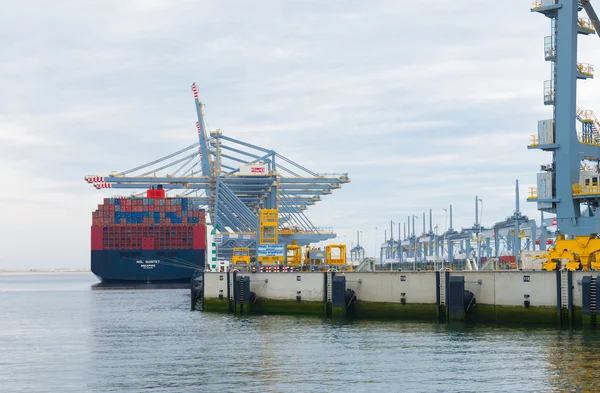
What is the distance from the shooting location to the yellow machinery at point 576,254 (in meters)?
53.3

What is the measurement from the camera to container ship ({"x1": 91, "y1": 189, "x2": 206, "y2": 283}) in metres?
145

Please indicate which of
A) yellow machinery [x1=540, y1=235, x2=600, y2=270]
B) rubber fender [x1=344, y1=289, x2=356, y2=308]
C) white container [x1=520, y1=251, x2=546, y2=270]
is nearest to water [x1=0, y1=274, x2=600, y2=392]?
rubber fender [x1=344, y1=289, x2=356, y2=308]

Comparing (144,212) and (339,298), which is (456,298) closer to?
(339,298)

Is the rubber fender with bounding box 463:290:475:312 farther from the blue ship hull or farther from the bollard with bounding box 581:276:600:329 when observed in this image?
the blue ship hull

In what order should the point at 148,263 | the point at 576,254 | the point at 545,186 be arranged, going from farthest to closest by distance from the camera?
the point at 148,263
the point at 545,186
the point at 576,254

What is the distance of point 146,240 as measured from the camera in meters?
145

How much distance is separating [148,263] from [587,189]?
100982mm

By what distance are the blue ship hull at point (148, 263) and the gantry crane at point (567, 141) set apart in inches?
3696

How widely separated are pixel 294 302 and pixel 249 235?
175ft

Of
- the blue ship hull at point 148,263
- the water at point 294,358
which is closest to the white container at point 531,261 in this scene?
the water at point 294,358

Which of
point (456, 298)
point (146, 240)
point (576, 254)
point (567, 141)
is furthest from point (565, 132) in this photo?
point (146, 240)

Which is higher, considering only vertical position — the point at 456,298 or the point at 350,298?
the point at 456,298

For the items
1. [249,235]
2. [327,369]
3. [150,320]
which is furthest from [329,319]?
[249,235]

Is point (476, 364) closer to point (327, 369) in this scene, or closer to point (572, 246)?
point (327, 369)
